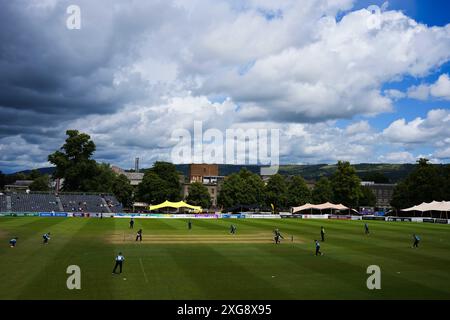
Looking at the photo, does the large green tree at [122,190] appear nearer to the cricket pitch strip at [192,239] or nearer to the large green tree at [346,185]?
the large green tree at [346,185]

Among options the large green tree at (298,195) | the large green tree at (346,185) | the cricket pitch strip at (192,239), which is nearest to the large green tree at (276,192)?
the large green tree at (298,195)

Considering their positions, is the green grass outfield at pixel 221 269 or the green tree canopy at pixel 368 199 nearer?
the green grass outfield at pixel 221 269

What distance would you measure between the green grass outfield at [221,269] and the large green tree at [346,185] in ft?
221

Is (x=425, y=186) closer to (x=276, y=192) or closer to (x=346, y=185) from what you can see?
(x=346, y=185)

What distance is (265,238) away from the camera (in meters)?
48.3

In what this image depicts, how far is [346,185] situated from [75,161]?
7294cm

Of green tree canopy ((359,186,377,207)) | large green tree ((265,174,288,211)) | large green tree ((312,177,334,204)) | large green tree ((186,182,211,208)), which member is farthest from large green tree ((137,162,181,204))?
green tree canopy ((359,186,377,207))

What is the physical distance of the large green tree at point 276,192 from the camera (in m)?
127

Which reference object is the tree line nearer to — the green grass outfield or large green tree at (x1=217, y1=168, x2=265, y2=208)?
large green tree at (x1=217, y1=168, x2=265, y2=208)

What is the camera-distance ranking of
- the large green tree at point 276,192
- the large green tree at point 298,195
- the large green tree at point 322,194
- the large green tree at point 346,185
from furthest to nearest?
the large green tree at point 322,194, the large green tree at point 298,195, the large green tree at point 276,192, the large green tree at point 346,185

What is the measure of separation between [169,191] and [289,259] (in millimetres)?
88615

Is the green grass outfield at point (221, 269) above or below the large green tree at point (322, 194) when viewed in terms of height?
below

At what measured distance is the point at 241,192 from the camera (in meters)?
123

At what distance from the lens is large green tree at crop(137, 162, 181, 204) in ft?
388
